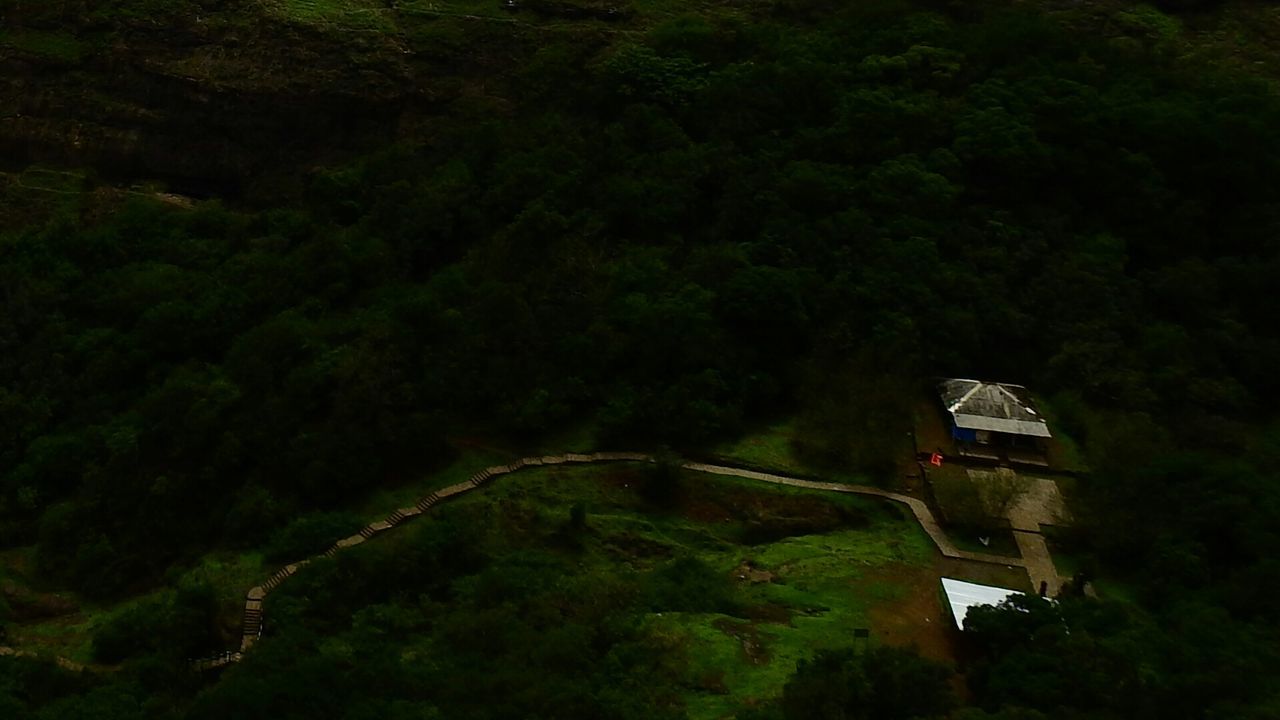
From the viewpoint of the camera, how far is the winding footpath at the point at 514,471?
1699cm

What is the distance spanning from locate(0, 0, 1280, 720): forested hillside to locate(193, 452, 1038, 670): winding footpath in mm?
564

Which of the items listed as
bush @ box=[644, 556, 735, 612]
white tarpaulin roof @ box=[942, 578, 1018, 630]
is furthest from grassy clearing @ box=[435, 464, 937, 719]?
white tarpaulin roof @ box=[942, 578, 1018, 630]

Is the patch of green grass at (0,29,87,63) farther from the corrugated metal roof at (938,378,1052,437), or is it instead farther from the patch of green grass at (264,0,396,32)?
the corrugated metal roof at (938,378,1052,437)

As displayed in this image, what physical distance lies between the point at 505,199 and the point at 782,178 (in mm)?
5782

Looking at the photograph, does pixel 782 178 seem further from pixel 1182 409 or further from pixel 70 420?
pixel 70 420

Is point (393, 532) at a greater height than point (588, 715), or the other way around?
point (588, 715)

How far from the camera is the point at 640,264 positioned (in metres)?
22.9

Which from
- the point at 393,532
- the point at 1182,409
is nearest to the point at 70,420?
the point at 393,532

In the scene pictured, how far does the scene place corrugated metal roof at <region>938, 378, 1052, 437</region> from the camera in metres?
20.0

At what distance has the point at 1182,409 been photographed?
792 inches

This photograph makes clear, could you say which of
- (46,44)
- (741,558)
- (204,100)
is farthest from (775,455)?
(46,44)

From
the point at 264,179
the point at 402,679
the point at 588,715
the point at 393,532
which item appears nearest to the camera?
the point at 588,715

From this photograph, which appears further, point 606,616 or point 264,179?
point 264,179

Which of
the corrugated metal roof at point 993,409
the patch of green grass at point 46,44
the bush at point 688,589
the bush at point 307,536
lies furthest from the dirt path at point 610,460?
the patch of green grass at point 46,44
